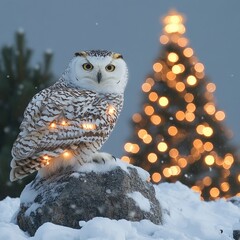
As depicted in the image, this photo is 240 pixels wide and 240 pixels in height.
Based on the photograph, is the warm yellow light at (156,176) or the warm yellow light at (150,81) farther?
the warm yellow light at (150,81)

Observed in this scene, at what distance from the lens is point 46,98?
256 inches

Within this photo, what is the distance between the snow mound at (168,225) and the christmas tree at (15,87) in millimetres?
6098

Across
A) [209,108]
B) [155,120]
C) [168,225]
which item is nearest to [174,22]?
[209,108]

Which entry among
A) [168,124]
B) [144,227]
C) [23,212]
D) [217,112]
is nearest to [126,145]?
[168,124]

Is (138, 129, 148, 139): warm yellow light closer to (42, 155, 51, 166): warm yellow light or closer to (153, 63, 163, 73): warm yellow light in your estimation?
(153, 63, 163, 73): warm yellow light

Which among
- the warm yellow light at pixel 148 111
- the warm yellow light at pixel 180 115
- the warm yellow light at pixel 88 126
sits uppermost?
the warm yellow light at pixel 88 126

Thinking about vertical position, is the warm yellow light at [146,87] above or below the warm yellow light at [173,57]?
below

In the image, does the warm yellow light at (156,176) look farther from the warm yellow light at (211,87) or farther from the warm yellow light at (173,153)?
the warm yellow light at (211,87)

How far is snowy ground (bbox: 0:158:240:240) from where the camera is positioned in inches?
184

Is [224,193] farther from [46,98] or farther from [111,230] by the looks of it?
[111,230]

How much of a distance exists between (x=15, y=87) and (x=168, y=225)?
10.4 meters

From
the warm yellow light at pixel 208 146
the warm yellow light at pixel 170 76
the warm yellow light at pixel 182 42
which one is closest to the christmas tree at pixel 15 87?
the warm yellow light at pixel 170 76

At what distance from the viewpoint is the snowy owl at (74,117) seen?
627 centimetres

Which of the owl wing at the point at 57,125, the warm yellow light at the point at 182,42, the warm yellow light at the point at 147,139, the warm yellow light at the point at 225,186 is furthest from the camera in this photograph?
the warm yellow light at the point at 182,42
